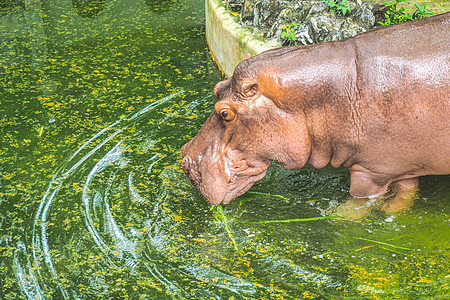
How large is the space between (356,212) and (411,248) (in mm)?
432

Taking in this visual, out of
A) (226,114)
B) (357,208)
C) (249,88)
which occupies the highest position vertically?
(249,88)

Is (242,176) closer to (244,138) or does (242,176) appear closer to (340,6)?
(244,138)

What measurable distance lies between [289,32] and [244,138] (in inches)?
66.2

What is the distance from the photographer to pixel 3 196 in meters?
4.20

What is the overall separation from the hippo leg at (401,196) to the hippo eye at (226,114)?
118 cm

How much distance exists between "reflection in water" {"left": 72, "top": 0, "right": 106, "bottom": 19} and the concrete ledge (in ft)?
5.62

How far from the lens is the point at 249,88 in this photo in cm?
330

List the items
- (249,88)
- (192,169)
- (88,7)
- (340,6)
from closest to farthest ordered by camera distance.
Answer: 1. (249,88)
2. (192,169)
3. (340,6)
4. (88,7)

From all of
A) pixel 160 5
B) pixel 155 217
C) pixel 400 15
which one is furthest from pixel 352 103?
pixel 160 5

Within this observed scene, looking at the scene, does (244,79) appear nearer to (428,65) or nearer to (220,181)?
(220,181)

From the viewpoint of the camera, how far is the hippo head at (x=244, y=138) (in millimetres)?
3342

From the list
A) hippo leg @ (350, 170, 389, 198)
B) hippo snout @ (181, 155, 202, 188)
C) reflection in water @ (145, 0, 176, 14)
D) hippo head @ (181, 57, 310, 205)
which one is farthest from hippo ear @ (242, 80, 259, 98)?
reflection in water @ (145, 0, 176, 14)

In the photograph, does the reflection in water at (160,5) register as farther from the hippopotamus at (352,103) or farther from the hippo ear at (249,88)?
the hippo ear at (249,88)

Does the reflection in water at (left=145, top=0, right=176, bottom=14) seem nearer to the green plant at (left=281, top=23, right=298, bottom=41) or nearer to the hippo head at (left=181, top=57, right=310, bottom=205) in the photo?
the green plant at (left=281, top=23, right=298, bottom=41)
